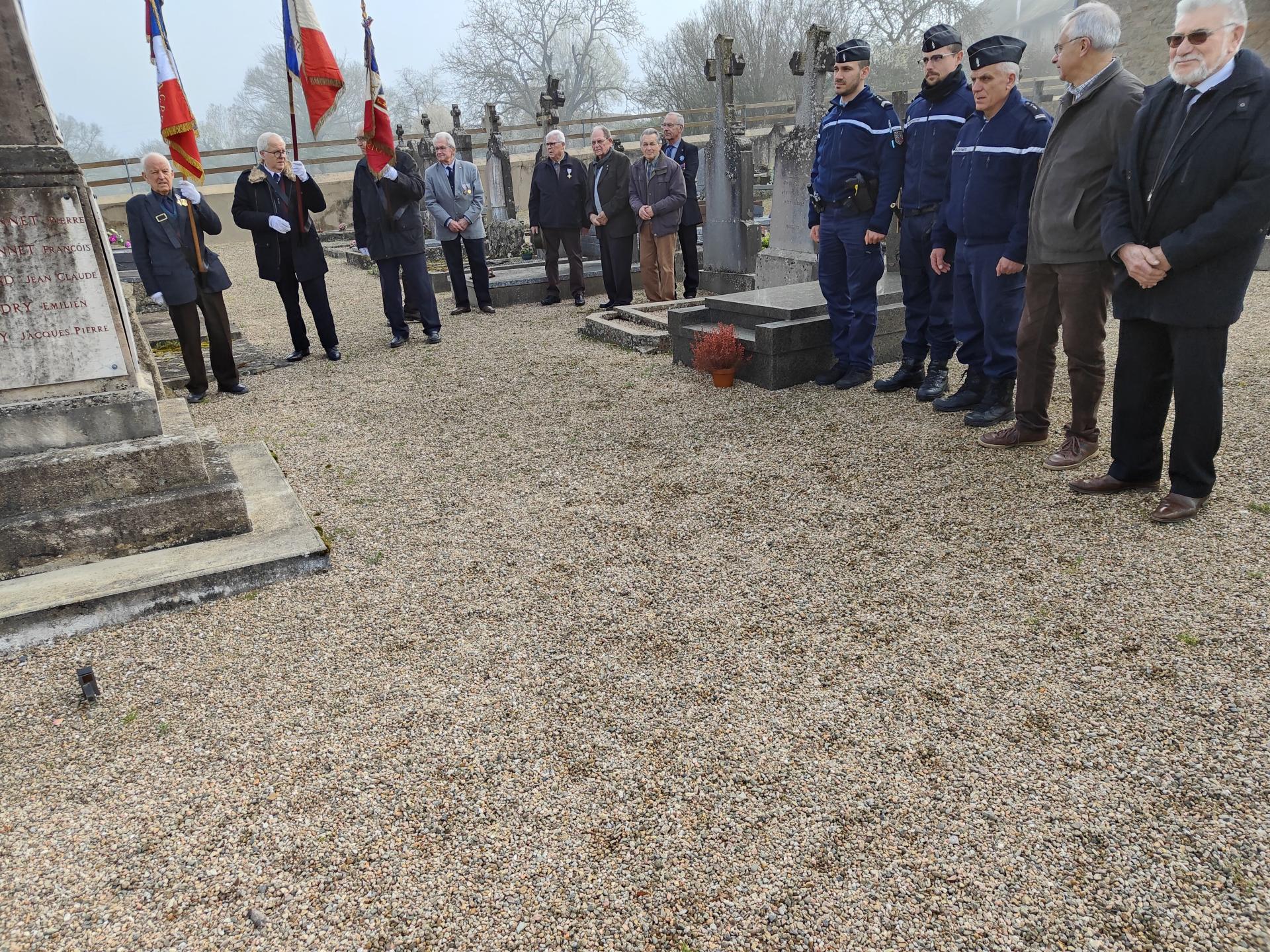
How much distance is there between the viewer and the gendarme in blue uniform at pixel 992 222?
4.34 meters

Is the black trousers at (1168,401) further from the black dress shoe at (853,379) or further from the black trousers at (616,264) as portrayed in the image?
the black trousers at (616,264)

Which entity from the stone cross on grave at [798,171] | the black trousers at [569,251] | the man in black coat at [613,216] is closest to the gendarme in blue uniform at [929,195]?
the stone cross on grave at [798,171]

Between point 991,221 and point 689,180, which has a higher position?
point 689,180

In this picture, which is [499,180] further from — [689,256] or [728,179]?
[689,256]

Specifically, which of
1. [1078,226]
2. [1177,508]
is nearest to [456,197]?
[1078,226]

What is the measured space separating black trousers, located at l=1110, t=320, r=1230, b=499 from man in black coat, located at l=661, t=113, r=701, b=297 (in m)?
6.28

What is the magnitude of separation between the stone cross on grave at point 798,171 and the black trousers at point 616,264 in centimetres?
156

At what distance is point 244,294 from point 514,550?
11.8m

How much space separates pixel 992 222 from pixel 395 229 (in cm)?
577

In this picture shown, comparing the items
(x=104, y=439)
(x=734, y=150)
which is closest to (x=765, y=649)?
(x=104, y=439)

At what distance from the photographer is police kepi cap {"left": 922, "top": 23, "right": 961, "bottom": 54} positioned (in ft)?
15.8

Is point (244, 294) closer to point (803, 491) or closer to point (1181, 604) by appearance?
point (803, 491)

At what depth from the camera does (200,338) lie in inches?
270

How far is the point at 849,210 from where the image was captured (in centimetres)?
559
